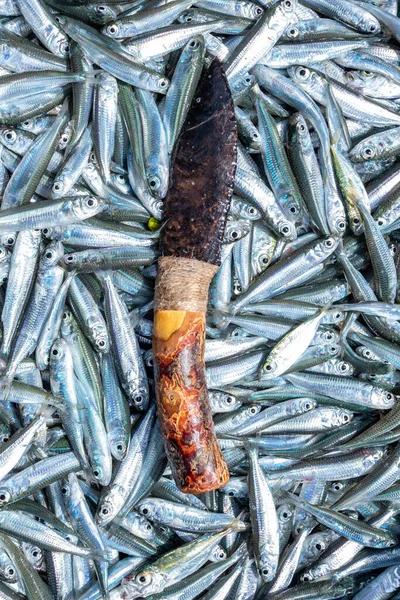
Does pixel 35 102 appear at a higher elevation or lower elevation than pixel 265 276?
higher

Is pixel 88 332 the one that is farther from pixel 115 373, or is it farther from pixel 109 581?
pixel 109 581

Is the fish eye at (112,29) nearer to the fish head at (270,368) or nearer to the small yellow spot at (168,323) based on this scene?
the small yellow spot at (168,323)

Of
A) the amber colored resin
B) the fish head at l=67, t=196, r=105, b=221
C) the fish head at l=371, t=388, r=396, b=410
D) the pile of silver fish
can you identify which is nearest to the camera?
the amber colored resin

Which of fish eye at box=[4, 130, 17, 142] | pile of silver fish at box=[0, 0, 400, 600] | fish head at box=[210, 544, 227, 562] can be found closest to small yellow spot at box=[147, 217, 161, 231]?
pile of silver fish at box=[0, 0, 400, 600]

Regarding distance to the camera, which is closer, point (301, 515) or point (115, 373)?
point (115, 373)

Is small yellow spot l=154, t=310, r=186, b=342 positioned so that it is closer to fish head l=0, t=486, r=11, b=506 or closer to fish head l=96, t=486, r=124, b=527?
fish head l=96, t=486, r=124, b=527

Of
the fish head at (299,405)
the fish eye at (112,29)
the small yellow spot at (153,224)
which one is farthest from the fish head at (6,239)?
the fish head at (299,405)

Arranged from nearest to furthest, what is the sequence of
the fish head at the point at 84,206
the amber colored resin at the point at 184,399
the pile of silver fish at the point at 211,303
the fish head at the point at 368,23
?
the amber colored resin at the point at 184,399, the fish head at the point at 84,206, the pile of silver fish at the point at 211,303, the fish head at the point at 368,23

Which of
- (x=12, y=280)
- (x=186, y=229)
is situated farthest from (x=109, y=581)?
(x=186, y=229)
